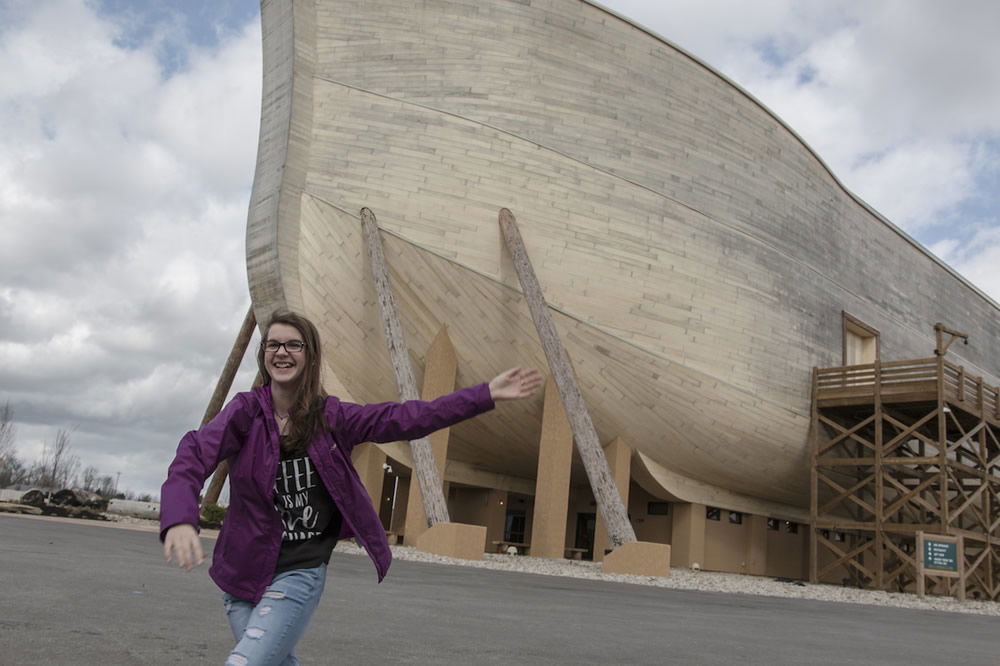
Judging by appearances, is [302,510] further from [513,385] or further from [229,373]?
[229,373]

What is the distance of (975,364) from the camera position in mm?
24250

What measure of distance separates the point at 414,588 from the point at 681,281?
35.3 ft

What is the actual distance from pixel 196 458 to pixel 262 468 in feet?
0.50

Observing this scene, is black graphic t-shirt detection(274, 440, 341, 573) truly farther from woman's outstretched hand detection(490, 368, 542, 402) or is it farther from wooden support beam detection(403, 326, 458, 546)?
wooden support beam detection(403, 326, 458, 546)

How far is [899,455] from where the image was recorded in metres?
20.3

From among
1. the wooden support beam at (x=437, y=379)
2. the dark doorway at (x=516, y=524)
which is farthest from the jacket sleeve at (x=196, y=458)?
the dark doorway at (x=516, y=524)

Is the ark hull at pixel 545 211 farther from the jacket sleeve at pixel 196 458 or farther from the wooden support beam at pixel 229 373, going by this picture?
the jacket sleeve at pixel 196 458

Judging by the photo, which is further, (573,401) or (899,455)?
(899,455)

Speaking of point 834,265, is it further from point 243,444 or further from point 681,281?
point 243,444

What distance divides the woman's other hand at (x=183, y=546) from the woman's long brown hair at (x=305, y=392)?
1.09 ft

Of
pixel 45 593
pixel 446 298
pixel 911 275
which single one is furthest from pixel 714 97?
pixel 45 593

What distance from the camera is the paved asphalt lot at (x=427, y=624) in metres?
3.30

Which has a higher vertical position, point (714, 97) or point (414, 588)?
point (714, 97)

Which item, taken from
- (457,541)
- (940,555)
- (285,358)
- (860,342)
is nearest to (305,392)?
(285,358)
